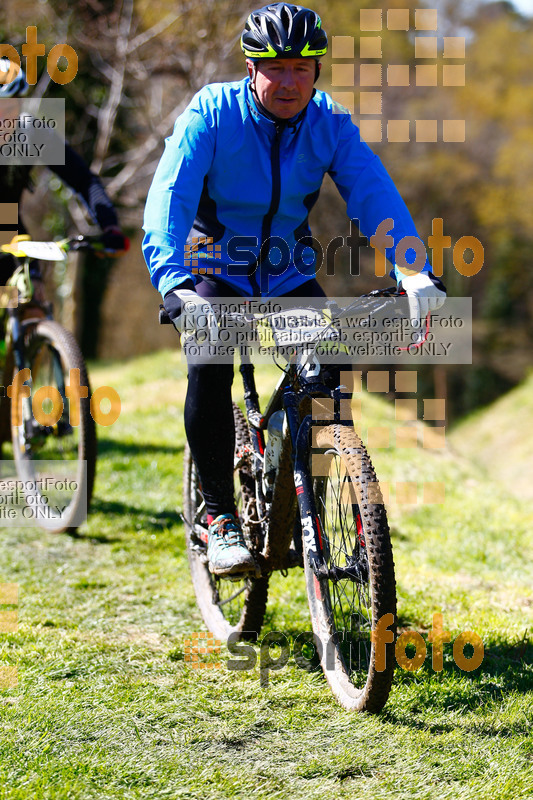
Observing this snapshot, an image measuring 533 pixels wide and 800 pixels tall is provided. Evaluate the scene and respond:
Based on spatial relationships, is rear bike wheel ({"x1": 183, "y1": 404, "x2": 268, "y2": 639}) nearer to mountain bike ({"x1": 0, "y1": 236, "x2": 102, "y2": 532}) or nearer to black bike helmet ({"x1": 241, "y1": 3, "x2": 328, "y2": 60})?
mountain bike ({"x1": 0, "y1": 236, "x2": 102, "y2": 532})

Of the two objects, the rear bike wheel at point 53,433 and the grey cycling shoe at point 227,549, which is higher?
the rear bike wheel at point 53,433

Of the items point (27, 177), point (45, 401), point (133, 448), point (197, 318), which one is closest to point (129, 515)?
point (45, 401)

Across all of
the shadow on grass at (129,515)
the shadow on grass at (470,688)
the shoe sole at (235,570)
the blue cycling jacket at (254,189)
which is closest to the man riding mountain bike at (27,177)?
the blue cycling jacket at (254,189)

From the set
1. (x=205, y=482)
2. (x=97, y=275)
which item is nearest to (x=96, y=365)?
(x=97, y=275)

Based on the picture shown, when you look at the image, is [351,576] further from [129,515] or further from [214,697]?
[129,515]

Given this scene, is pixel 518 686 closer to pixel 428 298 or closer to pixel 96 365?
pixel 428 298

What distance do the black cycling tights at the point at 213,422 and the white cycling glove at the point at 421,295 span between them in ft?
1.86

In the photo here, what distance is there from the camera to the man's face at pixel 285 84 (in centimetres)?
291

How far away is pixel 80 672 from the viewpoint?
308cm

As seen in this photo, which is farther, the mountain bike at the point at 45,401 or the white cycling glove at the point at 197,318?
the mountain bike at the point at 45,401

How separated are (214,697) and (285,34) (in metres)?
2.26

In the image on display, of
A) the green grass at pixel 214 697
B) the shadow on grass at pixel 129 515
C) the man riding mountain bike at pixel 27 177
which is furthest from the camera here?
the shadow on grass at pixel 129 515

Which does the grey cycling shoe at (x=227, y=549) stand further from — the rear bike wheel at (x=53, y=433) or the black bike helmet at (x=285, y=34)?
the black bike helmet at (x=285, y=34)

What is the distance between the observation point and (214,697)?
290cm
